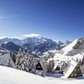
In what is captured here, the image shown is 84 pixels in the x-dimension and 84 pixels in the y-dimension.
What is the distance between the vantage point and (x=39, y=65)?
57.1 m

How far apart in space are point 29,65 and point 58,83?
22622mm

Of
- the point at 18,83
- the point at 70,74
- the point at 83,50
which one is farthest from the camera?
the point at 83,50

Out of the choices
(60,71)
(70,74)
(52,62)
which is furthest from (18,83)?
(52,62)

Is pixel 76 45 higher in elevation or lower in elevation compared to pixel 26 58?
higher

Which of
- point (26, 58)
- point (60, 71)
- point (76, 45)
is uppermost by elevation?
point (76, 45)

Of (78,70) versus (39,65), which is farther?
(39,65)

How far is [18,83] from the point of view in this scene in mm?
13242

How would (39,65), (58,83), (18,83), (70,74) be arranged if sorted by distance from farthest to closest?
(39,65), (70,74), (58,83), (18,83)

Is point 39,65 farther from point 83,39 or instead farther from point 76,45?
point 83,39

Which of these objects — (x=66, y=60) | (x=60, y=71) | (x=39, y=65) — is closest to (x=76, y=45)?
(x=66, y=60)

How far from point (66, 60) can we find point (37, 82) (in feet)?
203

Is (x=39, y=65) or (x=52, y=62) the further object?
(x=52, y=62)

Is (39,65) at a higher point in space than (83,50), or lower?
lower

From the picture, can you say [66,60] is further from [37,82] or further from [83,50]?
[37,82]
